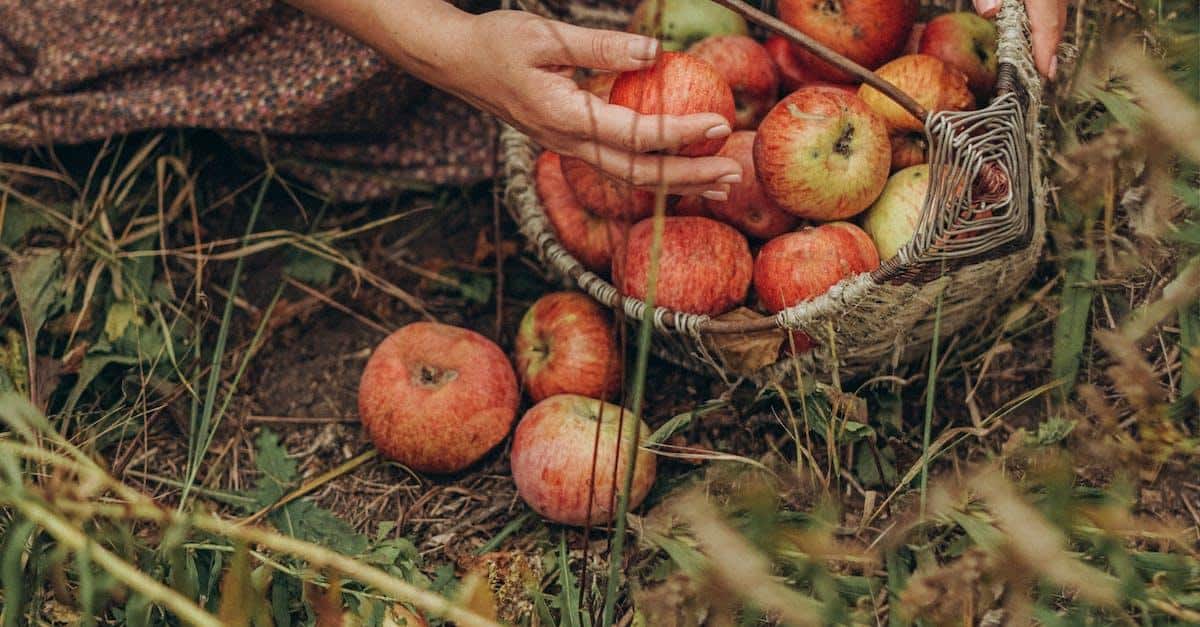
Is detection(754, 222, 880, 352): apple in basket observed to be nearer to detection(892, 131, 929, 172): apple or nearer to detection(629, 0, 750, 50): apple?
detection(892, 131, 929, 172): apple

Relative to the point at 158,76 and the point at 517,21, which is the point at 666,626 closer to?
the point at 517,21

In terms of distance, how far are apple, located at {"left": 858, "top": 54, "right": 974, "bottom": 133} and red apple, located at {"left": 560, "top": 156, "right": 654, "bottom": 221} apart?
0.46 metres

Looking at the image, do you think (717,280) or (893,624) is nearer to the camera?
(893,624)

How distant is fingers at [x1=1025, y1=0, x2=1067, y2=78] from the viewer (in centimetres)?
178

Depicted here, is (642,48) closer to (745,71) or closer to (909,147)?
(745,71)

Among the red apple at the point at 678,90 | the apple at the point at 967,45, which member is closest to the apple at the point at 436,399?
the red apple at the point at 678,90

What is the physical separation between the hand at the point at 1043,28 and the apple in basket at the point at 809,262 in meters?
0.44

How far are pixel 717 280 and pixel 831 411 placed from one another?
31 centimetres

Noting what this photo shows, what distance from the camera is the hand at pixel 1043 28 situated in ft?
5.85

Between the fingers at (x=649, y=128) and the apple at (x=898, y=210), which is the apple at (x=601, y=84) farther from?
the apple at (x=898, y=210)

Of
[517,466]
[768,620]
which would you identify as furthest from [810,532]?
[517,466]

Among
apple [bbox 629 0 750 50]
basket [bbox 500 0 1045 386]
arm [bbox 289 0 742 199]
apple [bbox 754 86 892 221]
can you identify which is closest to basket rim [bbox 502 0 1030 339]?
basket [bbox 500 0 1045 386]

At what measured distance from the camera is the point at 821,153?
1.73m

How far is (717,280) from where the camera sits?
72.3 inches
